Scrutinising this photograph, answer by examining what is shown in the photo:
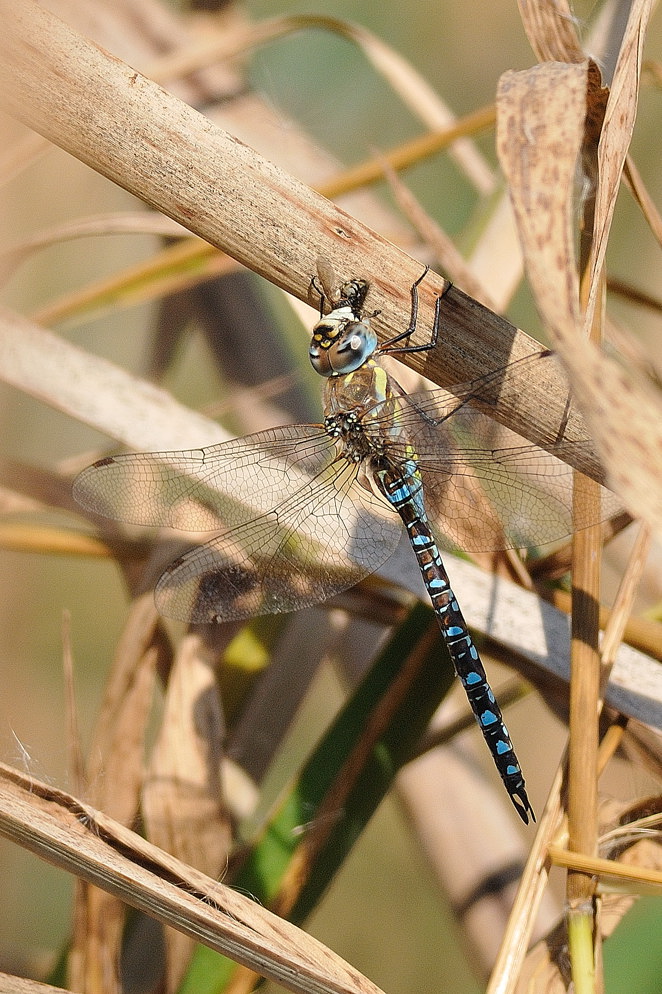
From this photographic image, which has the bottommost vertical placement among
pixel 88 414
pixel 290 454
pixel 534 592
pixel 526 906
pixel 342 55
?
pixel 526 906

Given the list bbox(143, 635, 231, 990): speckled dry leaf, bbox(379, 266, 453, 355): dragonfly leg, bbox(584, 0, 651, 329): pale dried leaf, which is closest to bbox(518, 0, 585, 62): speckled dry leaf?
bbox(584, 0, 651, 329): pale dried leaf

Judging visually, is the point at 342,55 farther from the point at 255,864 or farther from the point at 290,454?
the point at 255,864

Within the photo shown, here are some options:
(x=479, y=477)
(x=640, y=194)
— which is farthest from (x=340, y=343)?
(x=640, y=194)

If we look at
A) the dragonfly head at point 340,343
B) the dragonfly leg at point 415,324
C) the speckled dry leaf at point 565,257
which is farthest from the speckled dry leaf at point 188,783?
the speckled dry leaf at point 565,257

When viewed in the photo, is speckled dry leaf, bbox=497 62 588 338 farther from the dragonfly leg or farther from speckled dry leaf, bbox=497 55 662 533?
the dragonfly leg

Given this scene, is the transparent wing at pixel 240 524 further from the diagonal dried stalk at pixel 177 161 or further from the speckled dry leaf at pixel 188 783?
the diagonal dried stalk at pixel 177 161

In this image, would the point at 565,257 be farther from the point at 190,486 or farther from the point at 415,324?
the point at 190,486

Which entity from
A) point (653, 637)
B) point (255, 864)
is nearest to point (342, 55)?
point (653, 637)
